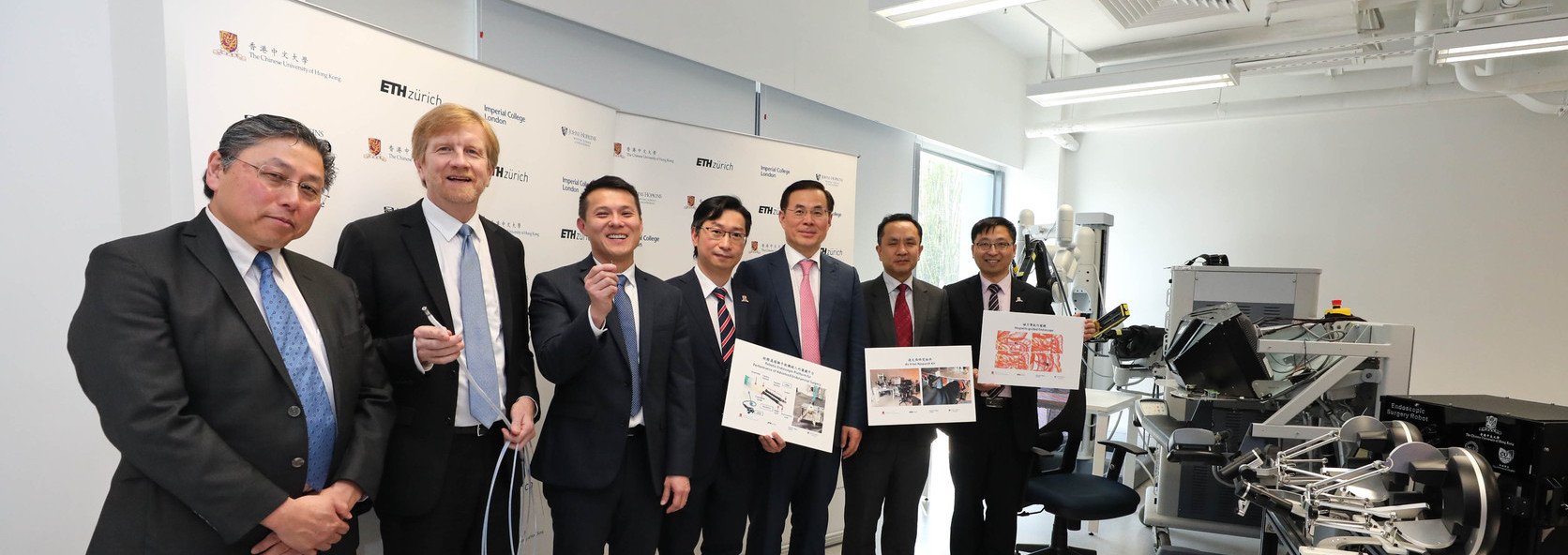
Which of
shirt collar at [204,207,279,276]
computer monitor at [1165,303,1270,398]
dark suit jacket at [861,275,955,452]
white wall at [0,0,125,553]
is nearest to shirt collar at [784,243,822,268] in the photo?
dark suit jacket at [861,275,955,452]

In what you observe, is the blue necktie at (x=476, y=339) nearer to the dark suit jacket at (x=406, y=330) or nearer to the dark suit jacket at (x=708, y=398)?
the dark suit jacket at (x=406, y=330)

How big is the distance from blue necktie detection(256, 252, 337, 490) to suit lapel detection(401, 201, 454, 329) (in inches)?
15.3

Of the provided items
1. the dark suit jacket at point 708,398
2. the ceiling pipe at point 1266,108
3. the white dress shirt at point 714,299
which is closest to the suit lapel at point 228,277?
the dark suit jacket at point 708,398

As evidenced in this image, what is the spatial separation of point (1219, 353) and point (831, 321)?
1.81 meters

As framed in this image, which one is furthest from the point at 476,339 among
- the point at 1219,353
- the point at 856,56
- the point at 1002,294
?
the point at 856,56

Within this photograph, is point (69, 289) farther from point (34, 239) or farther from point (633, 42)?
point (633, 42)

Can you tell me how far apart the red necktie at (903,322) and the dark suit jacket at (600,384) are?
1.08 m

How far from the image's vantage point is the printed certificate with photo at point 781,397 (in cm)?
232

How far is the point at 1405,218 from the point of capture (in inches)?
266

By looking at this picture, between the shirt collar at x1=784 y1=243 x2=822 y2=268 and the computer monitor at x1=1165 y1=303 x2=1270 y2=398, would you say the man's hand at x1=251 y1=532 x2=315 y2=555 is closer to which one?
the shirt collar at x1=784 y1=243 x2=822 y2=268

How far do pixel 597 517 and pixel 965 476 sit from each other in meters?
1.65

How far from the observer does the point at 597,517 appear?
2117mm

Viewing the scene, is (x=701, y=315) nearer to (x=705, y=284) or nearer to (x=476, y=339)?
(x=705, y=284)

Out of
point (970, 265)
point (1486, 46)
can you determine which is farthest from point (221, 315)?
point (970, 265)
